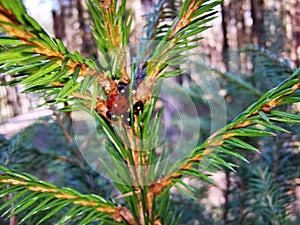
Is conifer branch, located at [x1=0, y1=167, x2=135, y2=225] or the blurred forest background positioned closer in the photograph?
conifer branch, located at [x1=0, y1=167, x2=135, y2=225]

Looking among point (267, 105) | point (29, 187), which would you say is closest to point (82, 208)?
point (29, 187)

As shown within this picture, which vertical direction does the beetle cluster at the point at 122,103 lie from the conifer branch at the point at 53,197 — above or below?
above

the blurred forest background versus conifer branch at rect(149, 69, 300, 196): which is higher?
conifer branch at rect(149, 69, 300, 196)

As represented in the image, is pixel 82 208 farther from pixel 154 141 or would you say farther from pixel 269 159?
pixel 269 159

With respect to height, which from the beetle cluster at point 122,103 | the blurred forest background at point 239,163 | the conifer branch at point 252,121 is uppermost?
the beetle cluster at point 122,103

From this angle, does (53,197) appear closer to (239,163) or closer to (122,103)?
(122,103)

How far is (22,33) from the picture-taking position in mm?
142

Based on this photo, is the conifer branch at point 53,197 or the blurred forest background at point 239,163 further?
the blurred forest background at point 239,163

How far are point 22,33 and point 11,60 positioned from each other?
0.06ft

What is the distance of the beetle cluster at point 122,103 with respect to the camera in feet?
0.66

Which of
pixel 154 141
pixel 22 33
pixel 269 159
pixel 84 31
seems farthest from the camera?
pixel 84 31

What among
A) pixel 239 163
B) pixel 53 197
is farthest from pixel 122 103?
pixel 239 163

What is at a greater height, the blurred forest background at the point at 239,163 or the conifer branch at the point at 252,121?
the conifer branch at the point at 252,121

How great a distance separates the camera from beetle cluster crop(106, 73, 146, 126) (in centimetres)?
20
